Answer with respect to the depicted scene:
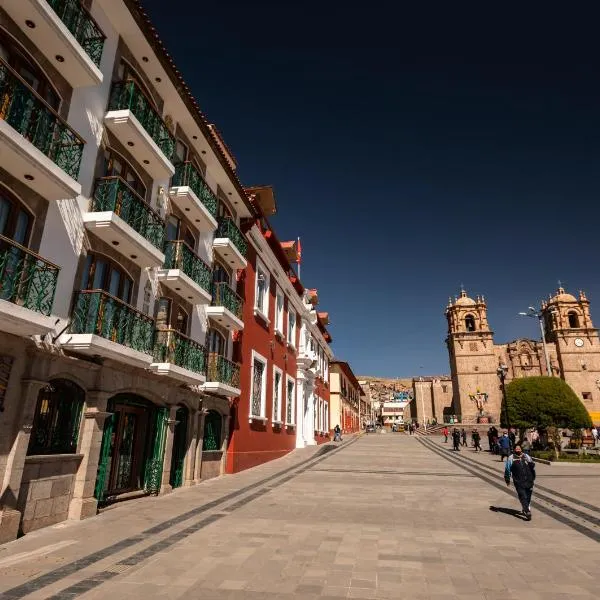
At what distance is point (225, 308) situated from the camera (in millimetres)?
14562

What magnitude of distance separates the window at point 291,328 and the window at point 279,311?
1.85 metres

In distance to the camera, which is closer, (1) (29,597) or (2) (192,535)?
(1) (29,597)

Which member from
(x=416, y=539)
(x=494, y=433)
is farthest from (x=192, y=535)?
(x=494, y=433)

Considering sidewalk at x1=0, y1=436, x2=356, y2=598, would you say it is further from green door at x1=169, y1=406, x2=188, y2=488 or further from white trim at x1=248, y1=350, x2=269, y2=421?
white trim at x1=248, y1=350, x2=269, y2=421

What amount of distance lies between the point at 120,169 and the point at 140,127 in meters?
1.17

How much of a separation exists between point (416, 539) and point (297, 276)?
19.2m

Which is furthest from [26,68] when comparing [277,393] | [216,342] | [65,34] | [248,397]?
[277,393]

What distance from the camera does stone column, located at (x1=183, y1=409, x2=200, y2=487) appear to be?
1261 cm

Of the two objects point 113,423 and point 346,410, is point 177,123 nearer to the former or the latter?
A: point 113,423

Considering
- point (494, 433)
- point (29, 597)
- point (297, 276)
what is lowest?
point (29, 597)

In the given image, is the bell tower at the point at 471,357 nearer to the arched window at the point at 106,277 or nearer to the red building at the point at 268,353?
the red building at the point at 268,353

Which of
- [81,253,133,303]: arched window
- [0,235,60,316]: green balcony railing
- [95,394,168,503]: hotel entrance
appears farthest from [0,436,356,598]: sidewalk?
[81,253,133,303]: arched window

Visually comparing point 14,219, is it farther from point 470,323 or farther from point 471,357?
point 470,323

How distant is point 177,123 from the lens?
43.3ft
